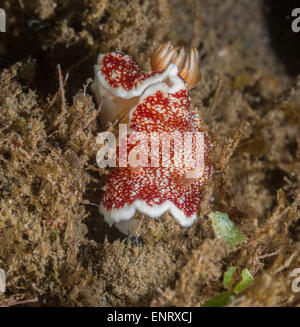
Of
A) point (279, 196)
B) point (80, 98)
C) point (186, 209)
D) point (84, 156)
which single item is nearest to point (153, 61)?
point (80, 98)

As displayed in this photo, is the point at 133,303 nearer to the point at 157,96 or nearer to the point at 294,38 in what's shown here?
the point at 157,96

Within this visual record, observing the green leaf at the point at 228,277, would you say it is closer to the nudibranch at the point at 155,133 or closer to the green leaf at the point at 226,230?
the green leaf at the point at 226,230

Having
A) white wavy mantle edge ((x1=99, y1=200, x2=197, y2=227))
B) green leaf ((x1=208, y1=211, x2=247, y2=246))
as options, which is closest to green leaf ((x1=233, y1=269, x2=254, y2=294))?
green leaf ((x1=208, y1=211, x2=247, y2=246))

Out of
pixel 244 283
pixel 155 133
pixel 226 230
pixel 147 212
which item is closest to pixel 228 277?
pixel 244 283

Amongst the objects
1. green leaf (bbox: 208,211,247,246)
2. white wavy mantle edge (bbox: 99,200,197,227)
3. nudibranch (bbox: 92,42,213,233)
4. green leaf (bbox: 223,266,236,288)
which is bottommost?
green leaf (bbox: 223,266,236,288)

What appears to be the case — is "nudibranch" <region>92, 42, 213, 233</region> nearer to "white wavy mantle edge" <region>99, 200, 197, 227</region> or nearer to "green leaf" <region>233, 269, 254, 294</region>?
"white wavy mantle edge" <region>99, 200, 197, 227</region>

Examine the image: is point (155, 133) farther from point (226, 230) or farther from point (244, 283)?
point (244, 283)
